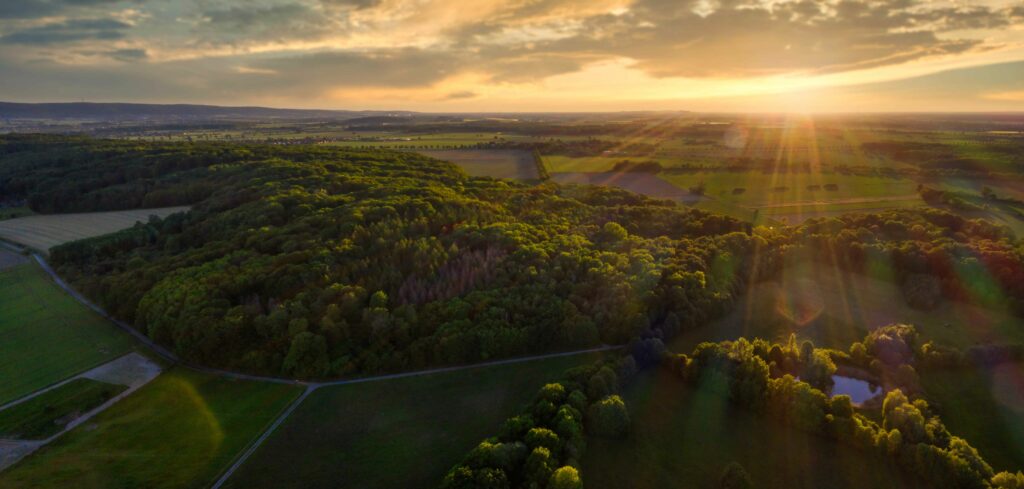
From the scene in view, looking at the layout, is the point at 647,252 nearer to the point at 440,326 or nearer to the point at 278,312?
the point at 440,326

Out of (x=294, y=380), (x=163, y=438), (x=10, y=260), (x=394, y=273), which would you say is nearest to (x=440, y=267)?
(x=394, y=273)

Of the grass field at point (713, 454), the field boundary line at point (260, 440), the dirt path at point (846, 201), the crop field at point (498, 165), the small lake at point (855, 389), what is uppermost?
the crop field at point (498, 165)

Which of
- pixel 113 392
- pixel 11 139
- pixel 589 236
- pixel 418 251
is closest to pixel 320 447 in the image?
pixel 113 392

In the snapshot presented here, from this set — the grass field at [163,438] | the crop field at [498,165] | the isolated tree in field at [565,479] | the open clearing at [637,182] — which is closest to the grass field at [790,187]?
the open clearing at [637,182]

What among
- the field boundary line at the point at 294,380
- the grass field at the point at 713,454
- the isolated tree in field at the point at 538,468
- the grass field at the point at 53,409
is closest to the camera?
the isolated tree in field at the point at 538,468

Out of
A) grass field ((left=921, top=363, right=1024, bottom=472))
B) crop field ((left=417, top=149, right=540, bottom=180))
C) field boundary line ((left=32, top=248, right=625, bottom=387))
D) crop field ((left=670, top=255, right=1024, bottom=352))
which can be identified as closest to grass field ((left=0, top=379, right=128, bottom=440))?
field boundary line ((left=32, top=248, right=625, bottom=387))

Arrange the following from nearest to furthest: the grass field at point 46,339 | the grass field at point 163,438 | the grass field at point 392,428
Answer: the grass field at point 163,438 < the grass field at point 392,428 < the grass field at point 46,339

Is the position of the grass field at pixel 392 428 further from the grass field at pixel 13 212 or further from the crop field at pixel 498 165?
the grass field at pixel 13 212
